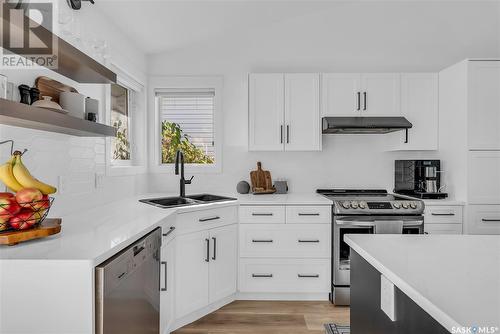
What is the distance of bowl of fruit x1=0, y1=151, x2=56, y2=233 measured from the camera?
1.28 m

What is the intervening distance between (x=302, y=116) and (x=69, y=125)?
7.48 ft

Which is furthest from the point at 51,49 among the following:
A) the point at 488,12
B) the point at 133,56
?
the point at 488,12

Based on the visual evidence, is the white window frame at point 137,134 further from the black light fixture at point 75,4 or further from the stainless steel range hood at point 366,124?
the stainless steel range hood at point 366,124

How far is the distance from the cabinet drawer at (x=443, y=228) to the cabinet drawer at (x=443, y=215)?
0.03 metres

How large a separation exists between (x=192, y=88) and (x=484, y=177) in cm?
297

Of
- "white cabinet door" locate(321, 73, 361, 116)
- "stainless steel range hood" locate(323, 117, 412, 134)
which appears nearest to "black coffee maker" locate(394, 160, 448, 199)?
"stainless steel range hood" locate(323, 117, 412, 134)

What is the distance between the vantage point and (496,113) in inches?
114

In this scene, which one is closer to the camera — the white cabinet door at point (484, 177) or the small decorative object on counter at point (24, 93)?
the small decorative object on counter at point (24, 93)

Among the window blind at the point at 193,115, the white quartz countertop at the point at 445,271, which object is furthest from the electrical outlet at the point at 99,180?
the white quartz countertop at the point at 445,271

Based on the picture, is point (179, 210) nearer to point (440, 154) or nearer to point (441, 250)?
point (441, 250)

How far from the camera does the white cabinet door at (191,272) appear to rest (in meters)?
2.50

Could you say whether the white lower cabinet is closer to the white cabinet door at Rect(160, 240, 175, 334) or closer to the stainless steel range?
the white cabinet door at Rect(160, 240, 175, 334)

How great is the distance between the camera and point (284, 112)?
11.0 ft

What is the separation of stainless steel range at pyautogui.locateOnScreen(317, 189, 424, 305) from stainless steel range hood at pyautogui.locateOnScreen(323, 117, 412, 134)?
28.2 inches
